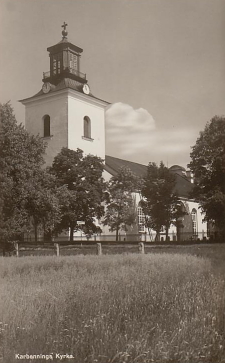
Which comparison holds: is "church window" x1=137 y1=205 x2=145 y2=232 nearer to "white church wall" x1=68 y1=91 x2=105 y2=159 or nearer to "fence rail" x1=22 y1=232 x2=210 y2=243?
"fence rail" x1=22 y1=232 x2=210 y2=243

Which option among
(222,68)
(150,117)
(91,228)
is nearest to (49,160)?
(91,228)

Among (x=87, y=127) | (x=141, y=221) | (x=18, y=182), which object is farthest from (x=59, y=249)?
(x=141, y=221)

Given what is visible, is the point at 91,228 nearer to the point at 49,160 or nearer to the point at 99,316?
the point at 49,160

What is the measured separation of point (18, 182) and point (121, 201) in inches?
530

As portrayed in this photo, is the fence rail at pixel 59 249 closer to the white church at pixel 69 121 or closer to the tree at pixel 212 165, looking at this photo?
the tree at pixel 212 165

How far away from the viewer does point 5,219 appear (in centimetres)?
1189

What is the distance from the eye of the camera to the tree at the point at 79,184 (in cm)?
2283

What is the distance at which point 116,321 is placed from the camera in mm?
4191

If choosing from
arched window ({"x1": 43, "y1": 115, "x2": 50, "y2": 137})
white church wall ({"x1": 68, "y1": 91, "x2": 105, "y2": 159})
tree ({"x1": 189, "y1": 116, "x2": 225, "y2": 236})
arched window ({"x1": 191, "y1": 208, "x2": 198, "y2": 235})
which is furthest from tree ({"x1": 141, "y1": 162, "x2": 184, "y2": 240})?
tree ({"x1": 189, "y1": 116, "x2": 225, "y2": 236})

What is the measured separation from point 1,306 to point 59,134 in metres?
21.4

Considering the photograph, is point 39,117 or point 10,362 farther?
point 39,117

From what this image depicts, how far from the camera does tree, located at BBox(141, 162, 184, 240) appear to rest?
25.4 metres

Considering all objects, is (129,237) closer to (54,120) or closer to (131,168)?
(131,168)

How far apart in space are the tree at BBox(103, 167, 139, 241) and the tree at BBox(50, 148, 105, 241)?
1279 mm
